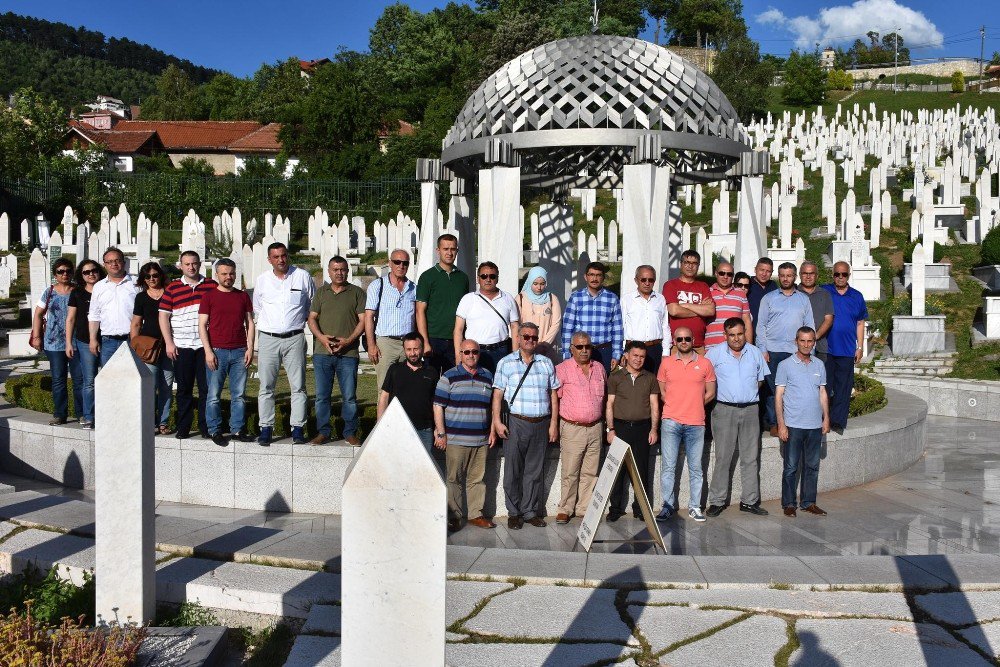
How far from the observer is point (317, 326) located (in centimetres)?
793

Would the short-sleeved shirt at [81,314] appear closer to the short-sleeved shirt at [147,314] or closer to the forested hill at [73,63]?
the short-sleeved shirt at [147,314]

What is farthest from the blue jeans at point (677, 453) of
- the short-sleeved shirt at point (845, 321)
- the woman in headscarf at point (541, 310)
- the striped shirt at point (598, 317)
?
the short-sleeved shirt at point (845, 321)

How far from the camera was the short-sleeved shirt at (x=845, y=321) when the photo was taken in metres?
8.90

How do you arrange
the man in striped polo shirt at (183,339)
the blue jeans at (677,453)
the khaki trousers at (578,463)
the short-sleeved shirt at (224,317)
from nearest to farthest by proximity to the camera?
the khaki trousers at (578,463) → the blue jeans at (677,453) → the short-sleeved shirt at (224,317) → the man in striped polo shirt at (183,339)

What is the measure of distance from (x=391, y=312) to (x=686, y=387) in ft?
8.50

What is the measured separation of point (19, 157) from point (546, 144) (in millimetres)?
45712

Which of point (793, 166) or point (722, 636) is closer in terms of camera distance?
point (722, 636)

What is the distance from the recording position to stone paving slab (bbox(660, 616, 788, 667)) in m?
4.34

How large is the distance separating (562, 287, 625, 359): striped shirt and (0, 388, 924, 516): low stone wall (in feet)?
3.58

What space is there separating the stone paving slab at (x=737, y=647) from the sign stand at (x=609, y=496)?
5.24 ft

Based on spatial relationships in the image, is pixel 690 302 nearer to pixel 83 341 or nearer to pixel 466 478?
pixel 466 478

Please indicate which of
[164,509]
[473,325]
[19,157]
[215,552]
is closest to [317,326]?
[473,325]

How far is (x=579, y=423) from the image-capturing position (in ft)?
23.9

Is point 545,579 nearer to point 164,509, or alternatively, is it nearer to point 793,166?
point 164,509
